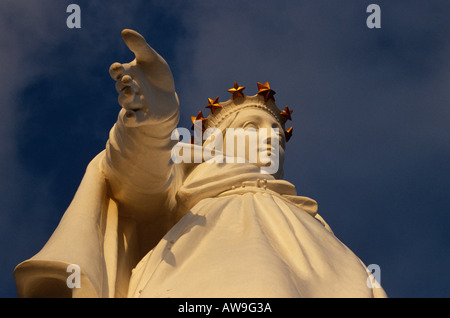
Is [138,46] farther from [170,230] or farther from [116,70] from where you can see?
[170,230]

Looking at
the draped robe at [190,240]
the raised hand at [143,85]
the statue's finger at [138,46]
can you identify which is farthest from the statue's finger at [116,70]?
the draped robe at [190,240]

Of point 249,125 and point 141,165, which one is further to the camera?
point 249,125

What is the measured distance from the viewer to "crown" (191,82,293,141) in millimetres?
9984

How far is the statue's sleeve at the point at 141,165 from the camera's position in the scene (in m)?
6.34

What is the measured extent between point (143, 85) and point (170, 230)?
4.03 feet

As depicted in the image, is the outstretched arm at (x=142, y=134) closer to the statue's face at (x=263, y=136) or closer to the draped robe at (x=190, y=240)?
the draped robe at (x=190, y=240)

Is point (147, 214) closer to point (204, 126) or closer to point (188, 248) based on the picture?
point (188, 248)

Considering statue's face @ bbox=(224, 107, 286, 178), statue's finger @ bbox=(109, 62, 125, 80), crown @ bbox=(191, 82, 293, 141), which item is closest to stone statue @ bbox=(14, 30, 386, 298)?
statue's finger @ bbox=(109, 62, 125, 80)

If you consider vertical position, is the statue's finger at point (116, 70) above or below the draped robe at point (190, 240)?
above

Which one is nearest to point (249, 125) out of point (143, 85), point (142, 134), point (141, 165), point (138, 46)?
point (141, 165)

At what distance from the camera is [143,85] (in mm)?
5879

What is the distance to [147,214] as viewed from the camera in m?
7.21

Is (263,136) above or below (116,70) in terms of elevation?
above
